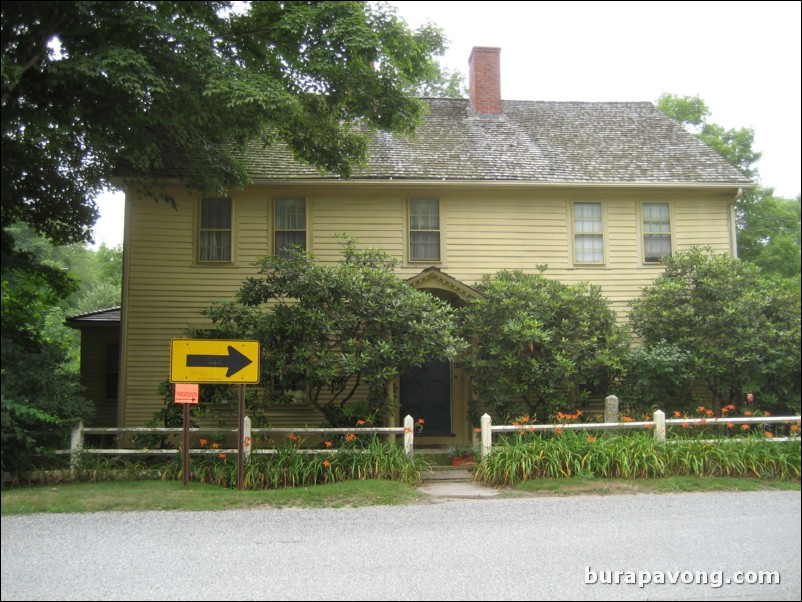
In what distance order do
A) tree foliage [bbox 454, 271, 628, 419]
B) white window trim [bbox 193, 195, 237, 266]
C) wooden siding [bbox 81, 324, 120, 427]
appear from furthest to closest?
wooden siding [bbox 81, 324, 120, 427]
white window trim [bbox 193, 195, 237, 266]
tree foliage [bbox 454, 271, 628, 419]

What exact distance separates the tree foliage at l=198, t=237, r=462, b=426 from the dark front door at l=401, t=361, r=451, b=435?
7.95ft

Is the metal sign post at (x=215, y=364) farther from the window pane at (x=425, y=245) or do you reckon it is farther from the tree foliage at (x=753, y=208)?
the tree foliage at (x=753, y=208)

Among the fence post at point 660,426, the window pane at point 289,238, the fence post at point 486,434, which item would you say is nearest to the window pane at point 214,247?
the window pane at point 289,238

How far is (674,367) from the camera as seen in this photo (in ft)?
32.2

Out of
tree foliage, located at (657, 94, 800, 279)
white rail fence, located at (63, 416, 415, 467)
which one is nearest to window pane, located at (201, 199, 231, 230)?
white rail fence, located at (63, 416, 415, 467)

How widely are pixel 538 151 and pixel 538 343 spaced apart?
5.43 meters

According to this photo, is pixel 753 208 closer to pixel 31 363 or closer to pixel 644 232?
pixel 644 232

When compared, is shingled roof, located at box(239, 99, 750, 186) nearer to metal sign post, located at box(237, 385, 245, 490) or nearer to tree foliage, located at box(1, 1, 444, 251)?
tree foliage, located at box(1, 1, 444, 251)

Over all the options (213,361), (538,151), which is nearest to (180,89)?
(213,361)

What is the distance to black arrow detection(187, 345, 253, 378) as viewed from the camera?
8938mm

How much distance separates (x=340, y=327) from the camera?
1063 cm

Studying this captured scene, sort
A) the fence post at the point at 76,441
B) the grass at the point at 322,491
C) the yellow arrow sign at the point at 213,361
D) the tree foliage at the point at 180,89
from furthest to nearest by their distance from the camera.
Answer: the yellow arrow sign at the point at 213,361 < the fence post at the point at 76,441 < the grass at the point at 322,491 < the tree foliage at the point at 180,89

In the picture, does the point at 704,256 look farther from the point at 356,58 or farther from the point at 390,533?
the point at 390,533

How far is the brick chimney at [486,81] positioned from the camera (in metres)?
16.5
